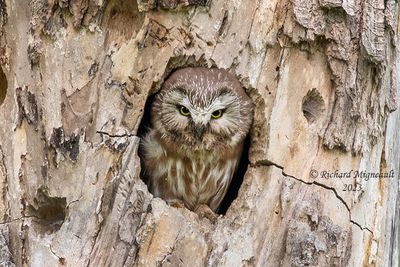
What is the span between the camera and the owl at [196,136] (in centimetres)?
475

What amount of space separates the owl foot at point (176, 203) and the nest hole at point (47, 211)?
731mm

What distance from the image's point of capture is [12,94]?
175 inches

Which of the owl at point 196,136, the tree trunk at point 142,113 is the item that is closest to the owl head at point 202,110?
the owl at point 196,136

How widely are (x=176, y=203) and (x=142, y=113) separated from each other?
75 cm

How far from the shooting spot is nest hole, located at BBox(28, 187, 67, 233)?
431 cm

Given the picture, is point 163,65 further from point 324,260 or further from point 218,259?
point 324,260

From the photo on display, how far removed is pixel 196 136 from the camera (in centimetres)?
494

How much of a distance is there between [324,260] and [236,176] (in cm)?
130

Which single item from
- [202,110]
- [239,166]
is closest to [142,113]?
[202,110]

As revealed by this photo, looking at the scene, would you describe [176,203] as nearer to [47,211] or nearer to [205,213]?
[205,213]

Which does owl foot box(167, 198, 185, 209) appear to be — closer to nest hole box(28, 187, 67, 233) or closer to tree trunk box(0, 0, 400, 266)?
tree trunk box(0, 0, 400, 266)

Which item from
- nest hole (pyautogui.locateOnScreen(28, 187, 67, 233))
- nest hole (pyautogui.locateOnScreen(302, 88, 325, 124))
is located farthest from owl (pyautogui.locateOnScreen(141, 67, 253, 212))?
nest hole (pyautogui.locateOnScreen(28, 187, 67, 233))

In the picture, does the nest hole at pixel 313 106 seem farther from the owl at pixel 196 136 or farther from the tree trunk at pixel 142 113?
the owl at pixel 196 136

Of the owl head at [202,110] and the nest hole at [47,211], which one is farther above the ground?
the owl head at [202,110]
